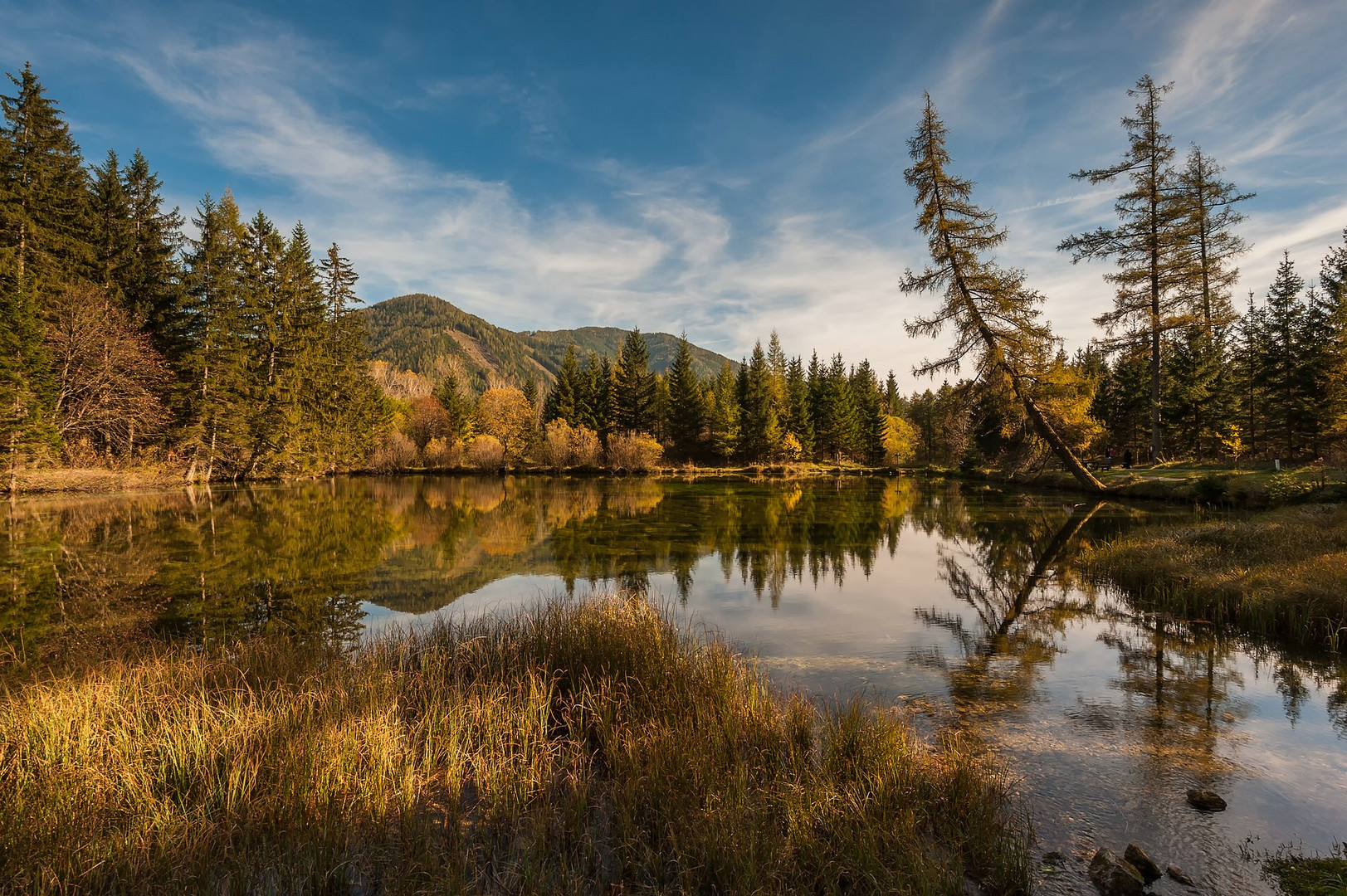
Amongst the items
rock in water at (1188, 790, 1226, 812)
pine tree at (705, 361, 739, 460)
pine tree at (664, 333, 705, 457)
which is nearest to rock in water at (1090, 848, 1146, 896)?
rock in water at (1188, 790, 1226, 812)

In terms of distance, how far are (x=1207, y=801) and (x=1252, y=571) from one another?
8.28 m

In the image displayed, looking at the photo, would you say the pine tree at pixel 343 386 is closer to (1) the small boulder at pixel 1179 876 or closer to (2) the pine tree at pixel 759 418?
(2) the pine tree at pixel 759 418

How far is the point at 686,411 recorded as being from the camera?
69.6 metres

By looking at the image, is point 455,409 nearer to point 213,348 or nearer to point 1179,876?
point 213,348

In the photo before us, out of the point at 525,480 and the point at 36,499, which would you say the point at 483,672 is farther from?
the point at 525,480

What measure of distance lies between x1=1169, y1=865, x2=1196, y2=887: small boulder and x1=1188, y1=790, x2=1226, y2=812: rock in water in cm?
109

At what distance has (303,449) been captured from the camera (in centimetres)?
4503

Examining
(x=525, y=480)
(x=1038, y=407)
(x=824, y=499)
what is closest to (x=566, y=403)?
(x=525, y=480)

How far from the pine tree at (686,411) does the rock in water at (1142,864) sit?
65674mm

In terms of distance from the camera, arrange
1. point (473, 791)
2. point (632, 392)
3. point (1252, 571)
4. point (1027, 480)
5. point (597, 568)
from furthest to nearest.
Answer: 1. point (632, 392)
2. point (1027, 480)
3. point (597, 568)
4. point (1252, 571)
5. point (473, 791)

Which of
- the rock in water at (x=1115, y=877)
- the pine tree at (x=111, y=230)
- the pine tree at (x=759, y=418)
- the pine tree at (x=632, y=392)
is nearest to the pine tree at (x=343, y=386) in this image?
the pine tree at (x=111, y=230)

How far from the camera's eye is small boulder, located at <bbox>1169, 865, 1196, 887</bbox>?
3.54 meters

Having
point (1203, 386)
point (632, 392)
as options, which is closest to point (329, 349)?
point (632, 392)

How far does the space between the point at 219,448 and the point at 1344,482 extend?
5467 centimetres
